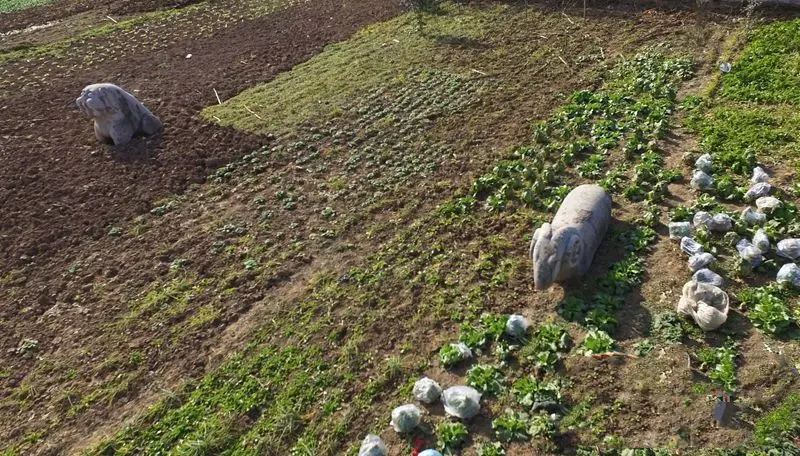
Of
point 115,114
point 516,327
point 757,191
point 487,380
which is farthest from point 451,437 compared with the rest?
point 115,114

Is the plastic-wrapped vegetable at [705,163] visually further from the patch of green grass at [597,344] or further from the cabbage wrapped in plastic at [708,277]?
the patch of green grass at [597,344]

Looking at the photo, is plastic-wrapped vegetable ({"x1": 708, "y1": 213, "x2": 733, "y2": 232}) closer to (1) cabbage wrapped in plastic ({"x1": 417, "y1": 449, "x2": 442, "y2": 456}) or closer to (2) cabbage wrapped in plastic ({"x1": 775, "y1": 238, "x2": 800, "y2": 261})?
(2) cabbage wrapped in plastic ({"x1": 775, "y1": 238, "x2": 800, "y2": 261})

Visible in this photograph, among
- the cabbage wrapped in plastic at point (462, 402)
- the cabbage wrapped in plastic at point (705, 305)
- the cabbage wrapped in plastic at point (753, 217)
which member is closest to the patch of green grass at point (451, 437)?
the cabbage wrapped in plastic at point (462, 402)

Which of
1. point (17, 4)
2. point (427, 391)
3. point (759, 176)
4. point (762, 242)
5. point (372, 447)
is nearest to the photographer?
point (372, 447)

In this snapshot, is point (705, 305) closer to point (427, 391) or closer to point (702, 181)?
point (702, 181)

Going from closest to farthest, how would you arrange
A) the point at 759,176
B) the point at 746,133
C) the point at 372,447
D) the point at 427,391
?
the point at 372,447, the point at 427,391, the point at 759,176, the point at 746,133
